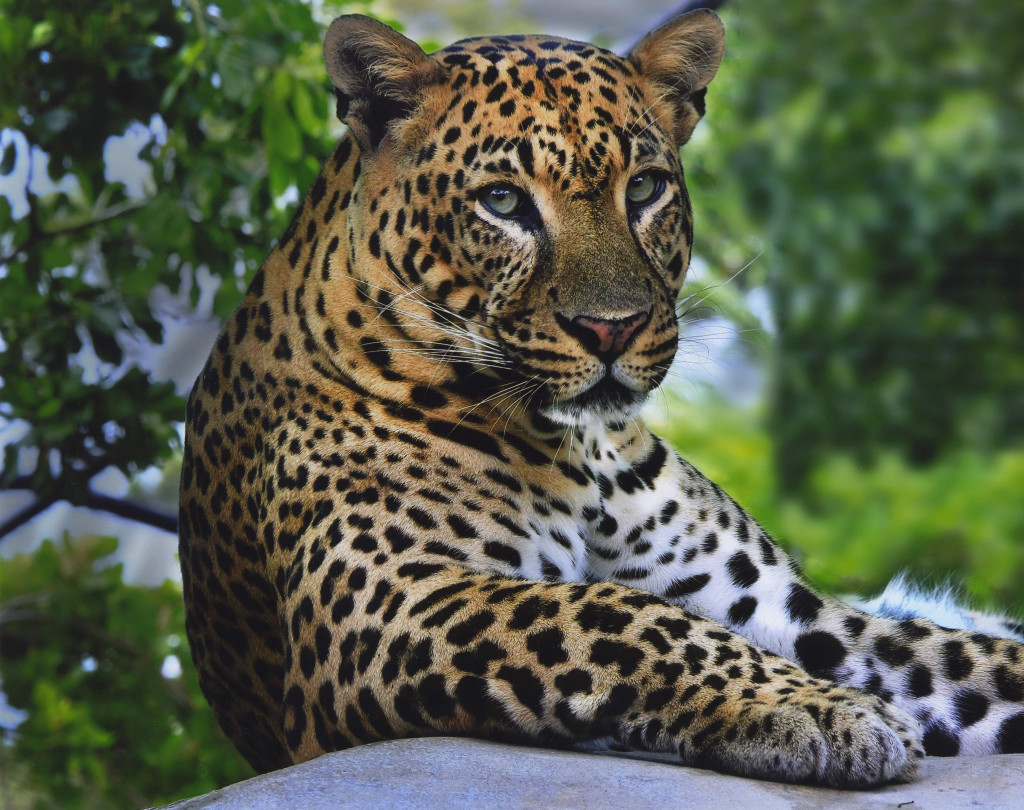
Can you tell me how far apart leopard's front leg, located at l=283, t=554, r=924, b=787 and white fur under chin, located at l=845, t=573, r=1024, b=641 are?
1.31m

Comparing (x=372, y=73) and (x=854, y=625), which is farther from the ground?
(x=372, y=73)

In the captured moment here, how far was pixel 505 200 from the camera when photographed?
3199 millimetres

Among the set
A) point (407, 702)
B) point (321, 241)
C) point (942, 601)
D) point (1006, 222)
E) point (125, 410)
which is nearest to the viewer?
point (407, 702)

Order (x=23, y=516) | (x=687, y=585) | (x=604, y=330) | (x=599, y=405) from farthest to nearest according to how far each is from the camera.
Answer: (x=23, y=516), (x=687, y=585), (x=599, y=405), (x=604, y=330)

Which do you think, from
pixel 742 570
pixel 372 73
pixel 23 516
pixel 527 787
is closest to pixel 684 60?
pixel 372 73

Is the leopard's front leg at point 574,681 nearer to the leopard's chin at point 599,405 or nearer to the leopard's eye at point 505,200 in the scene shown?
the leopard's chin at point 599,405

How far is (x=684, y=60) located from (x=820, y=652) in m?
1.59

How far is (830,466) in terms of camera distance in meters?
9.55

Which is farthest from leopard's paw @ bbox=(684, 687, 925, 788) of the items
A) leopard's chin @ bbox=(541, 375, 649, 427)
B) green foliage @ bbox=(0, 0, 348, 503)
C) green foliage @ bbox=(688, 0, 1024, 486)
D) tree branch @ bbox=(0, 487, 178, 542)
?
green foliage @ bbox=(688, 0, 1024, 486)

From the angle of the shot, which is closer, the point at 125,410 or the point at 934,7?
the point at 125,410

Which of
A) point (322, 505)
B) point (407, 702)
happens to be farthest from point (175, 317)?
point (407, 702)

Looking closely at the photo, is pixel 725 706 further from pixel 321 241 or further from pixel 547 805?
pixel 321 241

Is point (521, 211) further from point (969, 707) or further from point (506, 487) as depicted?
point (969, 707)

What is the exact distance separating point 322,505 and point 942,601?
2055mm
